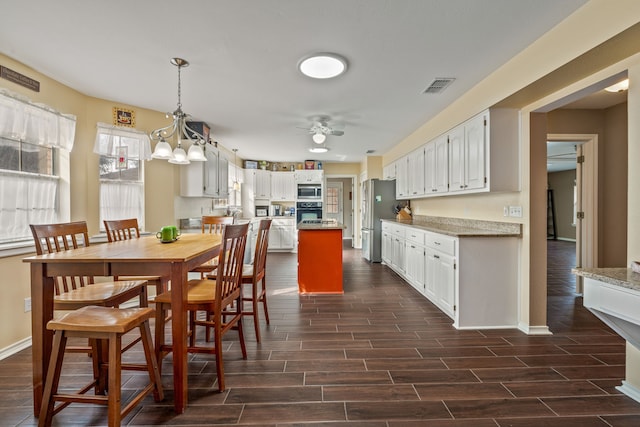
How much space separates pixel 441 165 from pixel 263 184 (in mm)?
4852

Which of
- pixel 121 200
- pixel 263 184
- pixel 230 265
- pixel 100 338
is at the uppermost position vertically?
pixel 263 184

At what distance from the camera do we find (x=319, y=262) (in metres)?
3.98

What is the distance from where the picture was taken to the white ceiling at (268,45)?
1827 mm

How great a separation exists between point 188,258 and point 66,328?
1.99ft

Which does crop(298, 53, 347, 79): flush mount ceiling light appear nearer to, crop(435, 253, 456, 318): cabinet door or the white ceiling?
the white ceiling

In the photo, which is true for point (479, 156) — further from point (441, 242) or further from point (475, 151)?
point (441, 242)

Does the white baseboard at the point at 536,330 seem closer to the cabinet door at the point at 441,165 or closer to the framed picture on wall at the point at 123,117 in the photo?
the cabinet door at the point at 441,165

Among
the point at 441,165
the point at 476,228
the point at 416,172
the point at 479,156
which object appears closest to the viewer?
the point at 479,156

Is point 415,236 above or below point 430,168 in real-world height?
below

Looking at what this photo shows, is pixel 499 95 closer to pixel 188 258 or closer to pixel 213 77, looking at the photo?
pixel 213 77

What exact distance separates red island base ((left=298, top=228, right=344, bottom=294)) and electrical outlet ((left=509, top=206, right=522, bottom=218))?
1.95 m

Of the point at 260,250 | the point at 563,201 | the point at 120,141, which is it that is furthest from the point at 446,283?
the point at 563,201

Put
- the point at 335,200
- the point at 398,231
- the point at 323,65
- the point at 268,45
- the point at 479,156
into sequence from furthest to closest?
1. the point at 335,200
2. the point at 398,231
3. the point at 479,156
4. the point at 323,65
5. the point at 268,45

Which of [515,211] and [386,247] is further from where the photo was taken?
[386,247]
